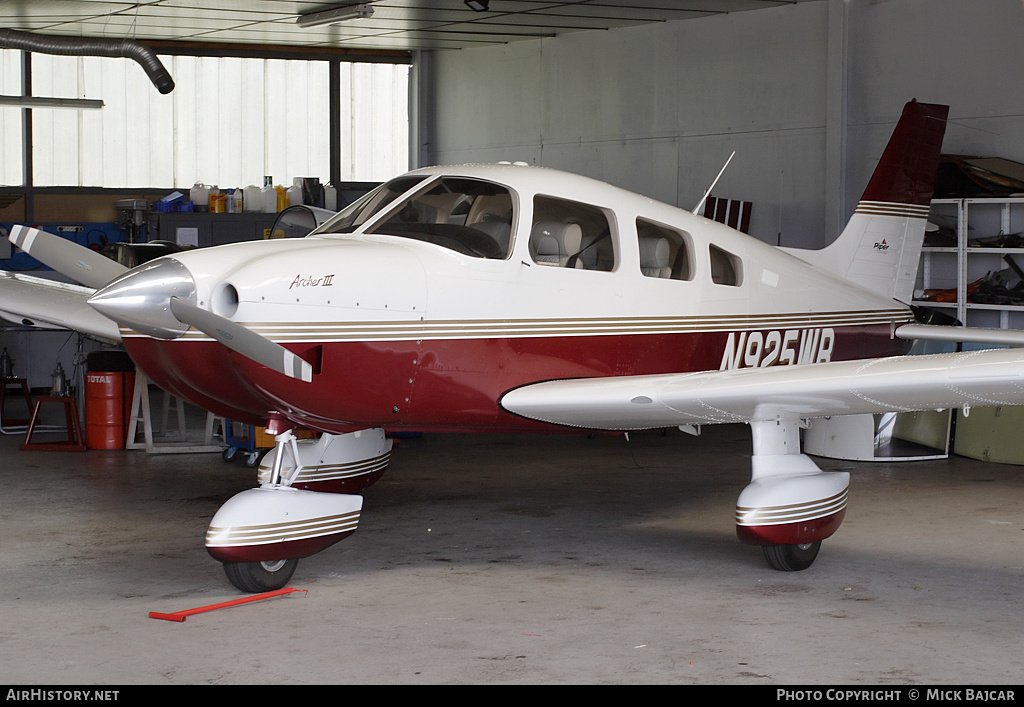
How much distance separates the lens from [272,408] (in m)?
5.01

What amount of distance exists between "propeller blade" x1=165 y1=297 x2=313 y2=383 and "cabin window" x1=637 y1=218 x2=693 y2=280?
77.9 inches

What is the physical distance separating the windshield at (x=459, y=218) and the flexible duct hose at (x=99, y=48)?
6771 millimetres

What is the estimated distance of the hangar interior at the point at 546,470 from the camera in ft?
14.1

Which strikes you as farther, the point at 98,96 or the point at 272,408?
the point at 98,96

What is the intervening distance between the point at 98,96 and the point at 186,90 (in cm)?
105

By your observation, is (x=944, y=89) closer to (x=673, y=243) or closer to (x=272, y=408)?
(x=673, y=243)

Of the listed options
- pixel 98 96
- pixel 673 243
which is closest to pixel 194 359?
pixel 673 243

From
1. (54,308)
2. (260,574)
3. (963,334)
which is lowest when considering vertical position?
(260,574)

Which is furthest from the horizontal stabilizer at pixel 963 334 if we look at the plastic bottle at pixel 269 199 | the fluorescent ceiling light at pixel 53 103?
the fluorescent ceiling light at pixel 53 103

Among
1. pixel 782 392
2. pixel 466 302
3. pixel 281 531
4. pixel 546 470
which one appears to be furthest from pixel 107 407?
pixel 782 392

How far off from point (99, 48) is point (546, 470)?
648cm

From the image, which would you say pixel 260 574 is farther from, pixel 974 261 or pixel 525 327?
pixel 974 261

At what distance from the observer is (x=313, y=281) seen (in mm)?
4762

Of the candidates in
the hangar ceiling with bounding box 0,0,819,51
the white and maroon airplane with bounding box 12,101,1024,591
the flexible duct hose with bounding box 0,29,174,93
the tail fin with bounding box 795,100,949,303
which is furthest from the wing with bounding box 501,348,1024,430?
the flexible duct hose with bounding box 0,29,174,93
